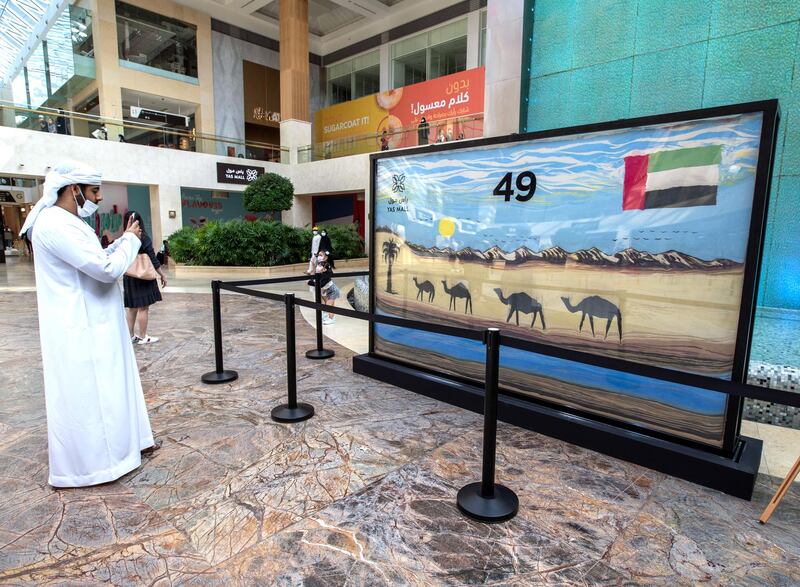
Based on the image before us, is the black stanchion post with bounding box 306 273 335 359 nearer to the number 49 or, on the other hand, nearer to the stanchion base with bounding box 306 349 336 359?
the stanchion base with bounding box 306 349 336 359

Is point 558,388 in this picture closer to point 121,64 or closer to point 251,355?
point 251,355

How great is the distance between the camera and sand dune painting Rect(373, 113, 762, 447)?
108 inches

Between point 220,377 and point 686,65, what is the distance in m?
6.32

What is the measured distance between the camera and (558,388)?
3.50 m

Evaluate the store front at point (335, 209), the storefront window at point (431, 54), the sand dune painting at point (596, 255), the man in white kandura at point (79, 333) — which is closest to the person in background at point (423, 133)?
the store front at point (335, 209)

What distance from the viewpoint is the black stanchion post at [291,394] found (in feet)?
12.0

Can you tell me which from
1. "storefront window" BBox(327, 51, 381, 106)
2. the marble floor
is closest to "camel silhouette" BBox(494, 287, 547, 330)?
the marble floor

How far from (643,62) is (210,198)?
2183cm

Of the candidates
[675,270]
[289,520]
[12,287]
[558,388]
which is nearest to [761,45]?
[675,270]

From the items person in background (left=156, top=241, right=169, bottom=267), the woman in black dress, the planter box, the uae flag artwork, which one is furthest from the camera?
person in background (left=156, top=241, right=169, bottom=267)

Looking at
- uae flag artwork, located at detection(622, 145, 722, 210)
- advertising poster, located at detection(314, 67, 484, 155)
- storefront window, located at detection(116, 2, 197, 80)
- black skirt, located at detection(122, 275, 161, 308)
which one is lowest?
black skirt, located at detection(122, 275, 161, 308)

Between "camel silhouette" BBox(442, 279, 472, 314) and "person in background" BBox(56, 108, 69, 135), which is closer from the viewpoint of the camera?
"camel silhouette" BBox(442, 279, 472, 314)

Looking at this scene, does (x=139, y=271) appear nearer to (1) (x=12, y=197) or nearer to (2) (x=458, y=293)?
(2) (x=458, y=293)

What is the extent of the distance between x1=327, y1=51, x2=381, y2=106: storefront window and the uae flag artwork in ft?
83.2
